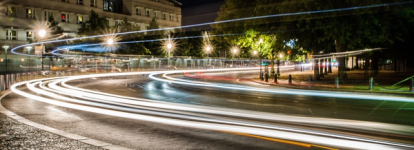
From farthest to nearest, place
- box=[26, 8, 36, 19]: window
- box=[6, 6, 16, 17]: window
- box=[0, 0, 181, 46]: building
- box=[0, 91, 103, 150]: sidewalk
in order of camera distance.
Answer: box=[26, 8, 36, 19]: window < box=[0, 0, 181, 46]: building < box=[6, 6, 16, 17]: window < box=[0, 91, 103, 150]: sidewalk

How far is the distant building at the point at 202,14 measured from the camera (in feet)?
341

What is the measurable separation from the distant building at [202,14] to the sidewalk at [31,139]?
3729 inches

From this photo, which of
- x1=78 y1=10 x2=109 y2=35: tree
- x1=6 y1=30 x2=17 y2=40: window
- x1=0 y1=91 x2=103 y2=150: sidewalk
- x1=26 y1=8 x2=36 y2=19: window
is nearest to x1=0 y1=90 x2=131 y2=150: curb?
x1=0 y1=91 x2=103 y2=150: sidewalk

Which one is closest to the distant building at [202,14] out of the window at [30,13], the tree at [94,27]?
the tree at [94,27]

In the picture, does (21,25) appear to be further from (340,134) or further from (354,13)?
(340,134)

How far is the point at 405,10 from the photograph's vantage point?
84.3 feet

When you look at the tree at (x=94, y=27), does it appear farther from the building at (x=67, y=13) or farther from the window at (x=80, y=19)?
the window at (x=80, y=19)

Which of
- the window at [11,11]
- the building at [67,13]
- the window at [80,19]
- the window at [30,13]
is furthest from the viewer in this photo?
the window at [80,19]

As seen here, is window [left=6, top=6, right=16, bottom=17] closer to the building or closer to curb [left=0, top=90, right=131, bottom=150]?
the building

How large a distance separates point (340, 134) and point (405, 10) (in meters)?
21.1

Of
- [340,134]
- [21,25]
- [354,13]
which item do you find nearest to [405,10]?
[354,13]

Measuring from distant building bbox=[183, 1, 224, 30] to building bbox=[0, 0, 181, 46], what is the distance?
1494cm

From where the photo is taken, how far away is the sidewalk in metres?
7.43

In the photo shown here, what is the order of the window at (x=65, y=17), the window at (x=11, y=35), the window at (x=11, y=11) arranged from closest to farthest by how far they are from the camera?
the window at (x=11, y=11) → the window at (x=11, y=35) → the window at (x=65, y=17)
